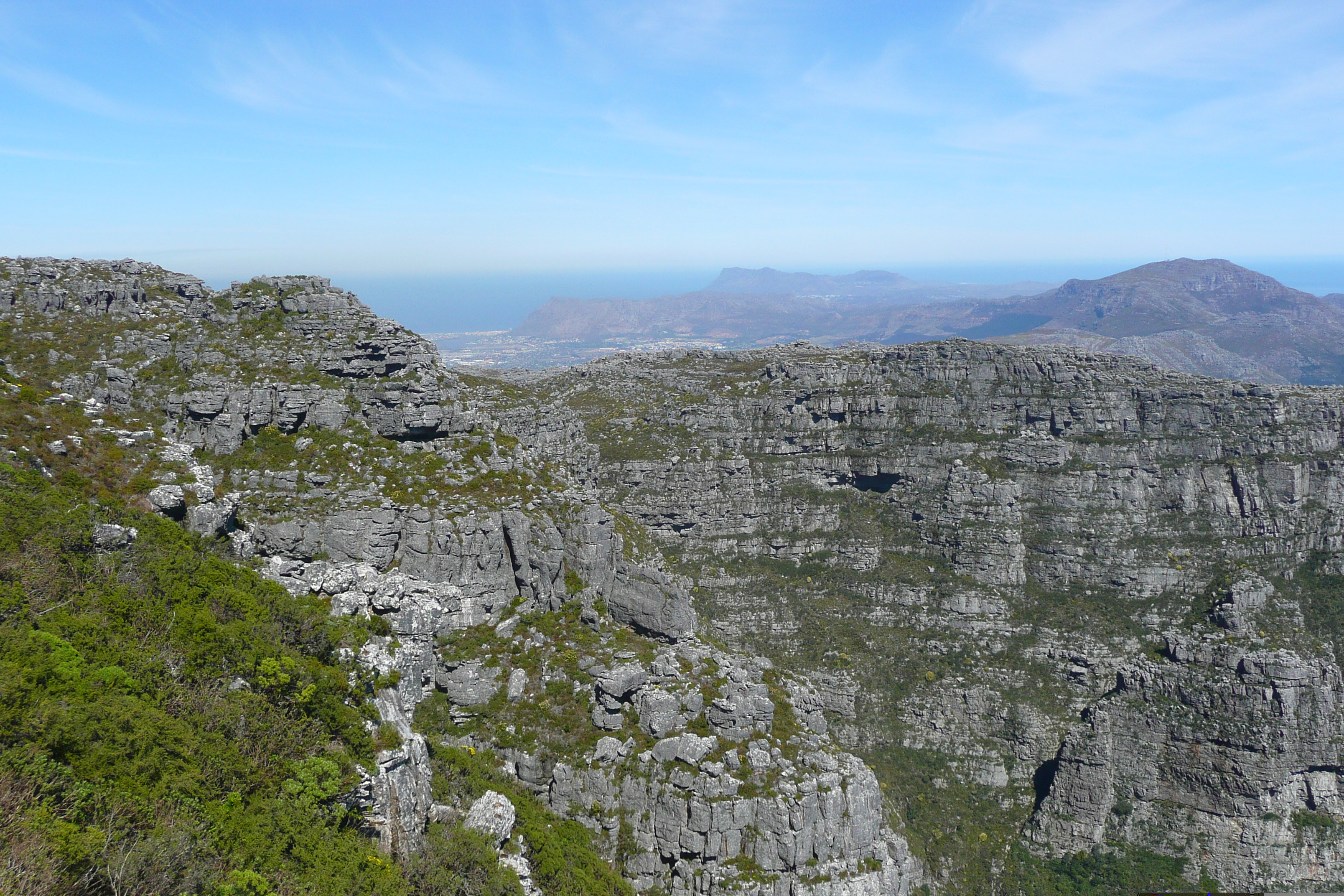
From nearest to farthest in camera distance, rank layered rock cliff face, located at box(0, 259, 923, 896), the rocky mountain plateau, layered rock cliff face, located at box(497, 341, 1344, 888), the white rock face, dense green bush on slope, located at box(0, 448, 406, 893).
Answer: dense green bush on slope, located at box(0, 448, 406, 893) < the white rock face < layered rock cliff face, located at box(0, 259, 923, 896) < the rocky mountain plateau < layered rock cliff face, located at box(497, 341, 1344, 888)

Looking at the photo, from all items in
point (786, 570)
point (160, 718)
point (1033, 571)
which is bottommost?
point (786, 570)

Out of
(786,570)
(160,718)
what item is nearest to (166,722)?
(160,718)

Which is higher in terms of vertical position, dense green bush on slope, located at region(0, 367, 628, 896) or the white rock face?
dense green bush on slope, located at region(0, 367, 628, 896)

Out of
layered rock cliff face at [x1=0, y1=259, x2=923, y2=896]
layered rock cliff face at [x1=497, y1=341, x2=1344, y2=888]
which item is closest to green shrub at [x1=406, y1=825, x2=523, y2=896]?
layered rock cliff face at [x1=0, y1=259, x2=923, y2=896]

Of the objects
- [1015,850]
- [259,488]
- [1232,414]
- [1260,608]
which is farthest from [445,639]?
[1232,414]

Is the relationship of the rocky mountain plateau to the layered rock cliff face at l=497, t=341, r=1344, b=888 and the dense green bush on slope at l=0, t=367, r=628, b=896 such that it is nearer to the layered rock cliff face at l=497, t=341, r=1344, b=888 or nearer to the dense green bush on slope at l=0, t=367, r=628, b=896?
the layered rock cliff face at l=497, t=341, r=1344, b=888

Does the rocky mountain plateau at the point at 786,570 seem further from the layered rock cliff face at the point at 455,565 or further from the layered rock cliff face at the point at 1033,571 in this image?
the layered rock cliff face at the point at 1033,571

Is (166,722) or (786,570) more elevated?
(166,722)

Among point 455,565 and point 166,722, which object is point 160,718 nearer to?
point 166,722
